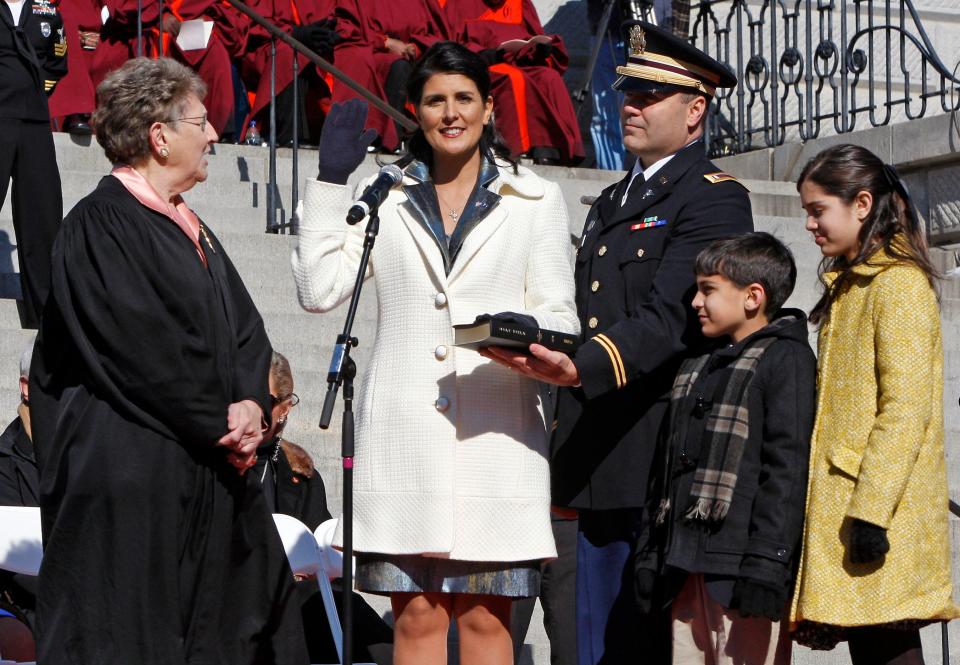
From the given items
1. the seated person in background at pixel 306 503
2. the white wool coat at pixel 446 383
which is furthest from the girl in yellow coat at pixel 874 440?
the seated person in background at pixel 306 503

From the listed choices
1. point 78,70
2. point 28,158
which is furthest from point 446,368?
point 78,70

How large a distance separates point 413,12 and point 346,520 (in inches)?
299

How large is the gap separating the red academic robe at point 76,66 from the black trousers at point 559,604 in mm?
5047

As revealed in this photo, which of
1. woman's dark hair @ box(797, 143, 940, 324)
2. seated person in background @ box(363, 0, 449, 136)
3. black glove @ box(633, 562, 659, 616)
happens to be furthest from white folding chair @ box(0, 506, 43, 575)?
seated person in background @ box(363, 0, 449, 136)

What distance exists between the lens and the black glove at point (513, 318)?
422 cm

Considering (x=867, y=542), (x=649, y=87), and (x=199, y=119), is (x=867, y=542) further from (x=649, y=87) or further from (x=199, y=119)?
(x=199, y=119)

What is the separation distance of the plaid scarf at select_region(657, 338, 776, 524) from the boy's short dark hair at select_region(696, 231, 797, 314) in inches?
6.7

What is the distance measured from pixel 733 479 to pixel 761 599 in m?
0.31

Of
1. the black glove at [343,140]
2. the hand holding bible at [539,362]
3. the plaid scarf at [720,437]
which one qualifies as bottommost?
the plaid scarf at [720,437]

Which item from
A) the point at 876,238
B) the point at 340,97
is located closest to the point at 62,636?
the point at 876,238

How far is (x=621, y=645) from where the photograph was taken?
182 inches

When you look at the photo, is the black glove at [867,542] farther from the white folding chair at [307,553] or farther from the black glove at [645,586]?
the white folding chair at [307,553]

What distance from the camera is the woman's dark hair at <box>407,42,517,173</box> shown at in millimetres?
4648

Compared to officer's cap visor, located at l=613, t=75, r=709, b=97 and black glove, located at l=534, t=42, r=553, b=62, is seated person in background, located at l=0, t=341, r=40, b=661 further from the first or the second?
black glove, located at l=534, t=42, r=553, b=62
